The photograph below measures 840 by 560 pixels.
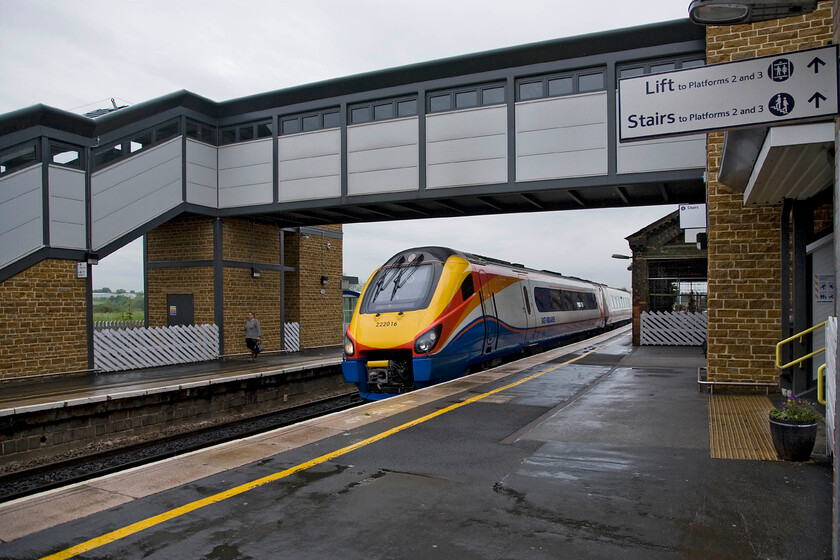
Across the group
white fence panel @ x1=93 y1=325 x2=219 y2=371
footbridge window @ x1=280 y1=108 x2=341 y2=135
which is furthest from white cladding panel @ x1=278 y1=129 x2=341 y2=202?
white fence panel @ x1=93 y1=325 x2=219 y2=371

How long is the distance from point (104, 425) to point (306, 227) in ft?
42.9

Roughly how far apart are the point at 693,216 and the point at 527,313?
191 inches

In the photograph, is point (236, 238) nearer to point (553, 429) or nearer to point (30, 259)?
point (30, 259)

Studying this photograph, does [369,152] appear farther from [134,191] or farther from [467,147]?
[134,191]

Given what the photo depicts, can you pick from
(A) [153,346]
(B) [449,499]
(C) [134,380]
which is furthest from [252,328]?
(B) [449,499]

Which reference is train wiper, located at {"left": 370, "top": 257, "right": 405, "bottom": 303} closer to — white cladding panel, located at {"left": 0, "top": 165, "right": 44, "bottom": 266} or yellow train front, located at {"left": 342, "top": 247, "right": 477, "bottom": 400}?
yellow train front, located at {"left": 342, "top": 247, "right": 477, "bottom": 400}

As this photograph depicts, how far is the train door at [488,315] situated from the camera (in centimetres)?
1288

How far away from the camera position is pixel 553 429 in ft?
22.7

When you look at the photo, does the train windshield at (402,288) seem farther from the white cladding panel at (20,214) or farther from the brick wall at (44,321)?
the white cladding panel at (20,214)

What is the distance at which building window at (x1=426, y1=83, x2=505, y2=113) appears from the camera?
16.1 metres

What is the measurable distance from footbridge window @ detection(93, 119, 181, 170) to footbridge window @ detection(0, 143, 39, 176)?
1.63 meters

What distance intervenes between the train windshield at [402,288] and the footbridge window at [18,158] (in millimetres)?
9193

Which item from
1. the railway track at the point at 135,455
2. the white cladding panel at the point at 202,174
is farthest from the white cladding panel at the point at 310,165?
the railway track at the point at 135,455

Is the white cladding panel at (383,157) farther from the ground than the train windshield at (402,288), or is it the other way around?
the white cladding panel at (383,157)
